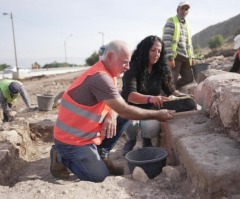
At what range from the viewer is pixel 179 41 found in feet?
Answer: 18.5

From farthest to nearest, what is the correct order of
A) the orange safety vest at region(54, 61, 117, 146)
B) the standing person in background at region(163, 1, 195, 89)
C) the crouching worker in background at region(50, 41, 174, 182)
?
the standing person in background at region(163, 1, 195, 89) < the orange safety vest at region(54, 61, 117, 146) < the crouching worker in background at region(50, 41, 174, 182)

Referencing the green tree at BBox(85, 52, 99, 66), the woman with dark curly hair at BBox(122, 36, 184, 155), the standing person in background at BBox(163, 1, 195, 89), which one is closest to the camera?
the woman with dark curly hair at BBox(122, 36, 184, 155)

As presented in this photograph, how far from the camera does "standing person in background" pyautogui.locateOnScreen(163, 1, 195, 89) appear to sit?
5.51 metres

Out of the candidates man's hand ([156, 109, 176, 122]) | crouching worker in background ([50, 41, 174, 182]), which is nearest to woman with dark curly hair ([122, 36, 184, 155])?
man's hand ([156, 109, 176, 122])

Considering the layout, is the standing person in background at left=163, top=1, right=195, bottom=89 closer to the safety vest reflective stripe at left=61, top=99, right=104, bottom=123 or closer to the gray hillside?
the safety vest reflective stripe at left=61, top=99, right=104, bottom=123

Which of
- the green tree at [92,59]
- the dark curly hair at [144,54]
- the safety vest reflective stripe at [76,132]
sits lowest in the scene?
the green tree at [92,59]

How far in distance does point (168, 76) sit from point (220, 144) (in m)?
1.54

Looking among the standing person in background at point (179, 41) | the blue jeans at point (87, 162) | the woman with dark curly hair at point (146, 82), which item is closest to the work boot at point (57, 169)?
the blue jeans at point (87, 162)

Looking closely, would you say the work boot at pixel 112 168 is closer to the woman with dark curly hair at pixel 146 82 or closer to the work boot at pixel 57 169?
the work boot at pixel 57 169

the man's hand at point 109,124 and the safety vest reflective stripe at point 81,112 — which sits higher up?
the safety vest reflective stripe at point 81,112

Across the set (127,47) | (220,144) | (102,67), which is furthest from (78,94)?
(220,144)

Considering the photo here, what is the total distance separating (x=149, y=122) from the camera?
3703 millimetres

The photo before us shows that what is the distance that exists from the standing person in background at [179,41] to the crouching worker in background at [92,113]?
2528 mm

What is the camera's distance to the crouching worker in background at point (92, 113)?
2.87 m
